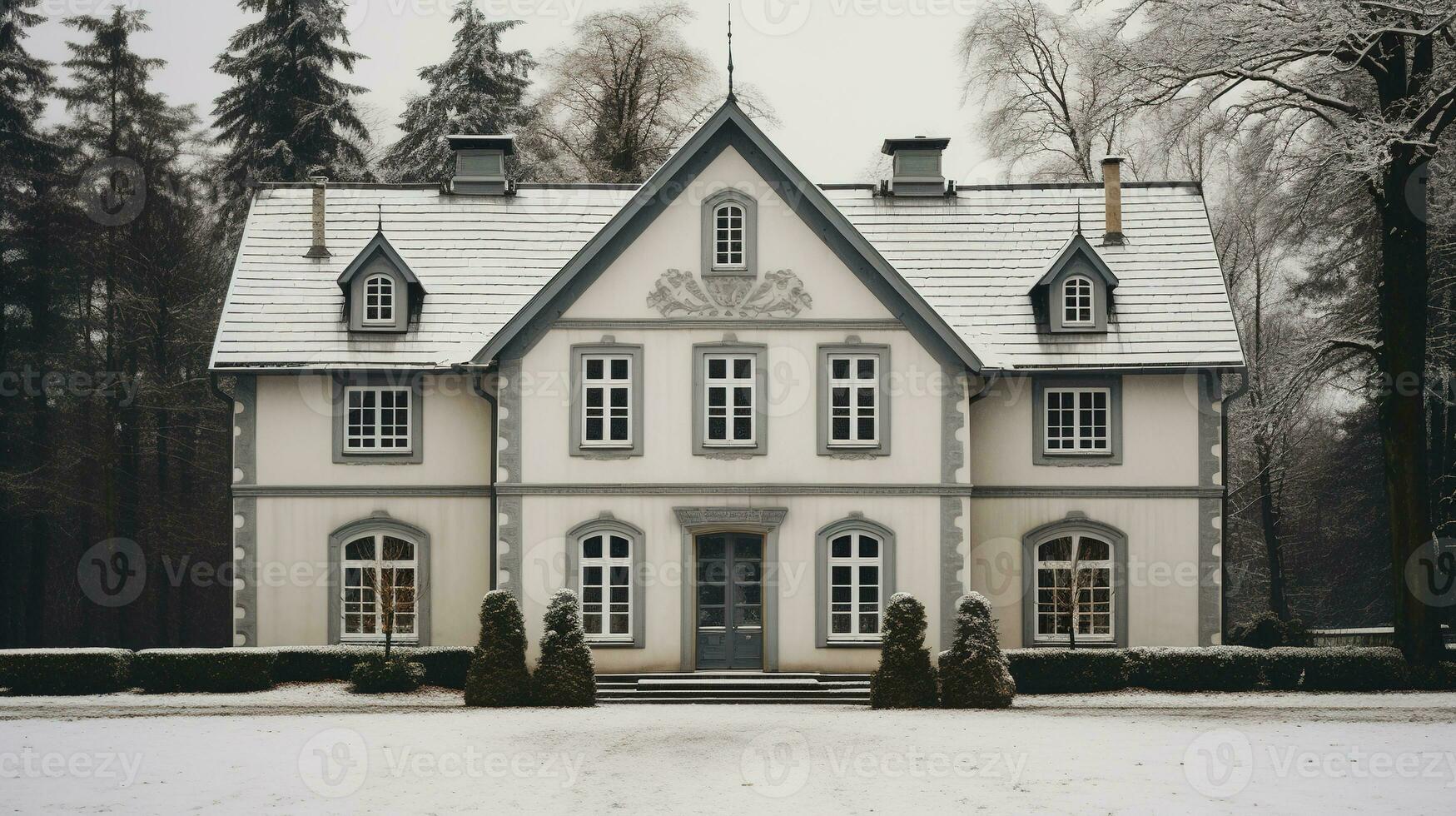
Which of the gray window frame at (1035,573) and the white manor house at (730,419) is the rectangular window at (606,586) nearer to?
the white manor house at (730,419)

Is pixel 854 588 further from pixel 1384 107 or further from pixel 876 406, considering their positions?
pixel 1384 107

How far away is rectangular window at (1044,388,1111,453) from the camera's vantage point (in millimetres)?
27406

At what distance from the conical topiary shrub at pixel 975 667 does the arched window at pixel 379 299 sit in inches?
463

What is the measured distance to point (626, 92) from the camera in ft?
145

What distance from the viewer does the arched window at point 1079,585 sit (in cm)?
2694

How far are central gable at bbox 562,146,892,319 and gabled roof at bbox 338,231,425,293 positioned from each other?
3856 mm

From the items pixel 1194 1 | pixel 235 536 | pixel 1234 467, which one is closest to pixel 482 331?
pixel 235 536

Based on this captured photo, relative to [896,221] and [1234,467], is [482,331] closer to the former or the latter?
[896,221]

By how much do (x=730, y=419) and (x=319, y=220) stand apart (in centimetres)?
944

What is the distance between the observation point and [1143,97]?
87.1 ft

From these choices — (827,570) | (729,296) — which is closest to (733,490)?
(827,570)

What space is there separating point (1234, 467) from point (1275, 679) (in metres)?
22.4
